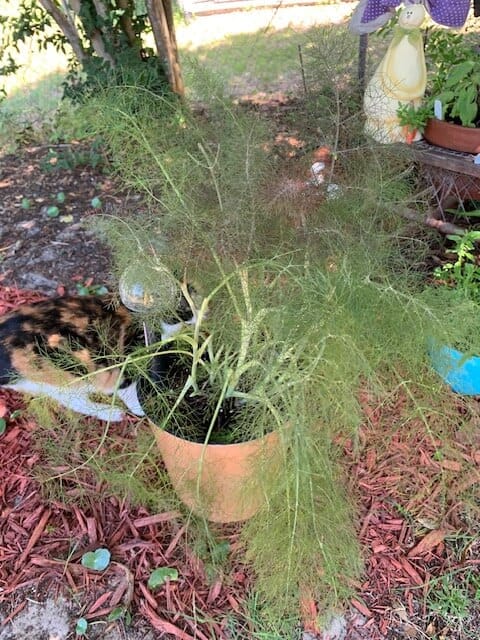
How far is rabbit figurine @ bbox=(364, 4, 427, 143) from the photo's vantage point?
2.01 m

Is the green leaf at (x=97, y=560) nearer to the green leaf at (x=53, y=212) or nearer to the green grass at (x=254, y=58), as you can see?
the green leaf at (x=53, y=212)

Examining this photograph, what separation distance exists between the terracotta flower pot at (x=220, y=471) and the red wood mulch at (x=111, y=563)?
15cm

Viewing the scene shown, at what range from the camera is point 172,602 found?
1.34 meters

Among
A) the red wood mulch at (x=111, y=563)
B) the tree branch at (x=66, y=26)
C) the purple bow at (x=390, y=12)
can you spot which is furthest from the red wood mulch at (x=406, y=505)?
the tree branch at (x=66, y=26)

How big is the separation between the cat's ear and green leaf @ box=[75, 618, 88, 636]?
2144 millimetres

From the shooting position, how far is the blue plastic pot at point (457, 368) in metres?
1.37

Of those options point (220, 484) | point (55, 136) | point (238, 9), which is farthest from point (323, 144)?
point (238, 9)

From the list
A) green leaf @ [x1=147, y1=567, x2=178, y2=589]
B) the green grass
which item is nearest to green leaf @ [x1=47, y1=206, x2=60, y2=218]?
the green grass

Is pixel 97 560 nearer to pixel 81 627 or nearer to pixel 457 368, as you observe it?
pixel 81 627

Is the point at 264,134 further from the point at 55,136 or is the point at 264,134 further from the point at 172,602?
the point at 55,136

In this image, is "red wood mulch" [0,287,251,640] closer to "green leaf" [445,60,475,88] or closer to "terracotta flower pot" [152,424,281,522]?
"terracotta flower pot" [152,424,281,522]

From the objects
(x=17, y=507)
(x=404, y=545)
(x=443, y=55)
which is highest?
(x=443, y=55)

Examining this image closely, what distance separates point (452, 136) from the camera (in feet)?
6.72

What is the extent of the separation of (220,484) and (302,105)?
3.64ft
